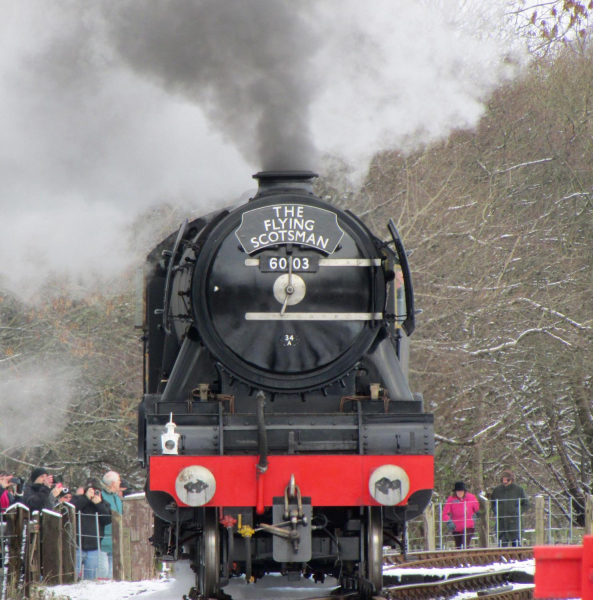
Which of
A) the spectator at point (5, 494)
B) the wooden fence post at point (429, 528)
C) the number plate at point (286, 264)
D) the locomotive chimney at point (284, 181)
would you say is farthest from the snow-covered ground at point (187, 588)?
the locomotive chimney at point (284, 181)

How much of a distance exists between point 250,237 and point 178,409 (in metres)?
1.11

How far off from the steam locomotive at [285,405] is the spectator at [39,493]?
243cm

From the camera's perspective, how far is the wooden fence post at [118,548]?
8.15 meters

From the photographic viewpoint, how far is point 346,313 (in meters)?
6.29

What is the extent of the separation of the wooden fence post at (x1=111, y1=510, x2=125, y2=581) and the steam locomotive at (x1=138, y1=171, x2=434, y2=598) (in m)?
1.69

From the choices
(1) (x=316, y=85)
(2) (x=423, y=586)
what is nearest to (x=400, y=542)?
(2) (x=423, y=586)

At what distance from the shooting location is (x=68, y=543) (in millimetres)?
8023

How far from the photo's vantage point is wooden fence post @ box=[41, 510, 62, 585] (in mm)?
7727

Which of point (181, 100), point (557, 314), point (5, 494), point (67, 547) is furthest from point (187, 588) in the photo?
point (557, 314)

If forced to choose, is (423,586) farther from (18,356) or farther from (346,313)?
(18,356)

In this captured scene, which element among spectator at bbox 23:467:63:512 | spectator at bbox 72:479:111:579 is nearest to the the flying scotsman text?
spectator at bbox 72:479:111:579

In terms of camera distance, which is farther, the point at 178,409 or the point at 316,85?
the point at 316,85

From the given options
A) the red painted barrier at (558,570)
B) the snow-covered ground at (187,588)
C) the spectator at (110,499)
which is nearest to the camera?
the red painted barrier at (558,570)

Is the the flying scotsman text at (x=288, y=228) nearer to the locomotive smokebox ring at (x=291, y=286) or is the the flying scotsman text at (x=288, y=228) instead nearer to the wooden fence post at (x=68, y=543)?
the locomotive smokebox ring at (x=291, y=286)
